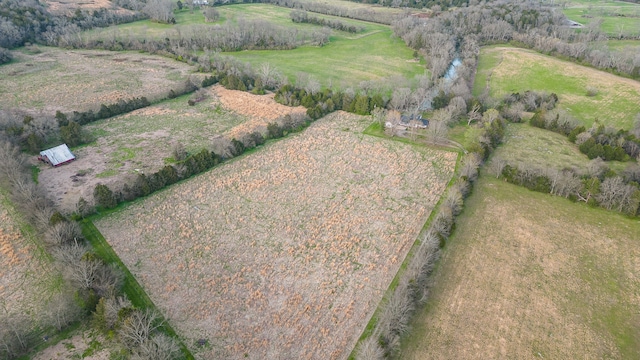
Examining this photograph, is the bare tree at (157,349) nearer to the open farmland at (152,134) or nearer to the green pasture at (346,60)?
the open farmland at (152,134)

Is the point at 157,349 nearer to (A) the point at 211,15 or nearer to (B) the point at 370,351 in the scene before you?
(B) the point at 370,351

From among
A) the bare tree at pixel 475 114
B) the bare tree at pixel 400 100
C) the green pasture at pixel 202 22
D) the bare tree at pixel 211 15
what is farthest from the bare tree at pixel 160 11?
the bare tree at pixel 475 114

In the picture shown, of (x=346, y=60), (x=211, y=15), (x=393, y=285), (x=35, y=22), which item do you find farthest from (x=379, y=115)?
(x=35, y=22)

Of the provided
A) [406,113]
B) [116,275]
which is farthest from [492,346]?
[406,113]

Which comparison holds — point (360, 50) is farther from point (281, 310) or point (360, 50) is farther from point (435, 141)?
point (281, 310)

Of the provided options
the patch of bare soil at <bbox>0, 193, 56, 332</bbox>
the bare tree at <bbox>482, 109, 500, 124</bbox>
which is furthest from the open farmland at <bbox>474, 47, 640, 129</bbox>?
the patch of bare soil at <bbox>0, 193, 56, 332</bbox>
